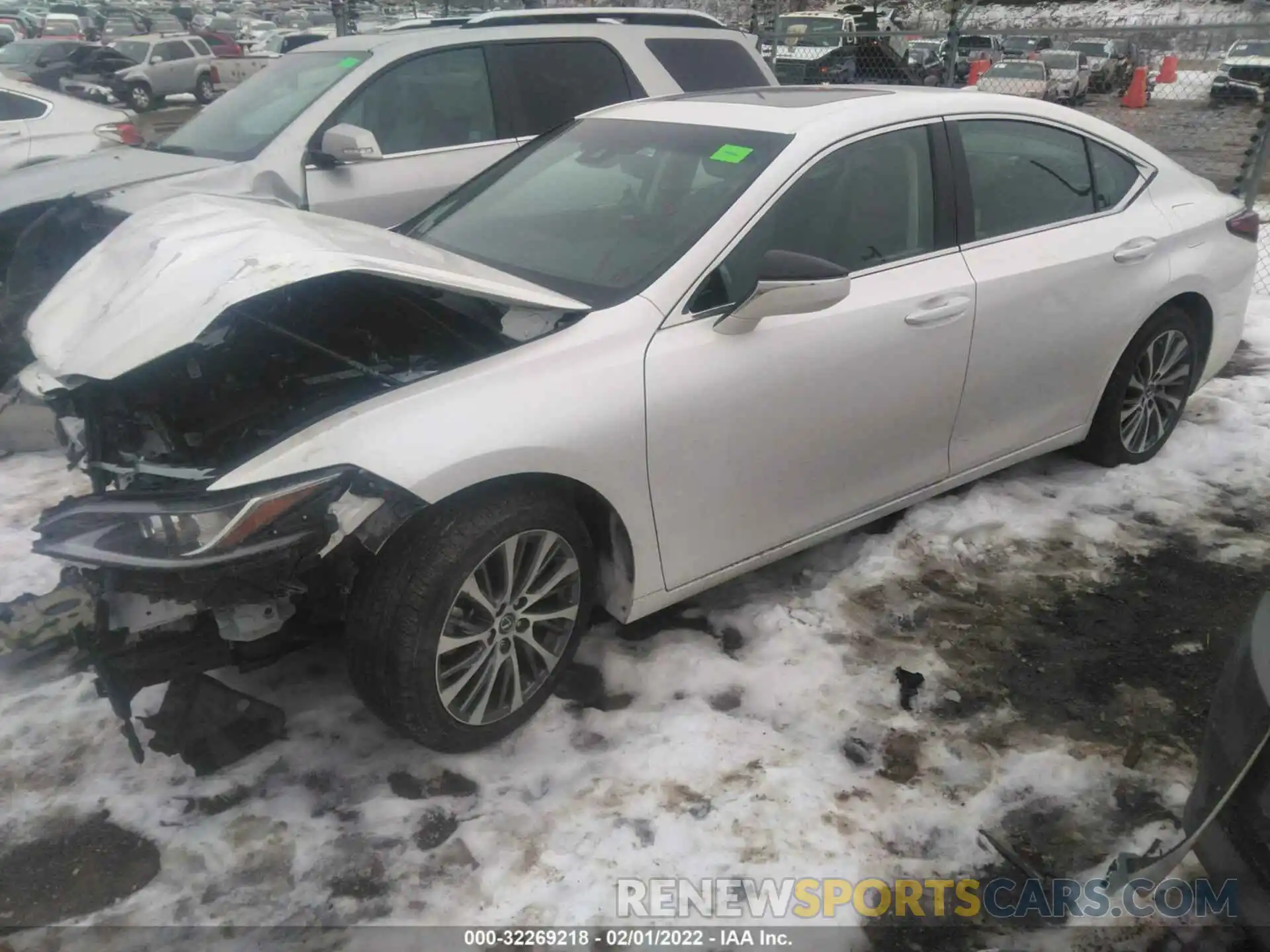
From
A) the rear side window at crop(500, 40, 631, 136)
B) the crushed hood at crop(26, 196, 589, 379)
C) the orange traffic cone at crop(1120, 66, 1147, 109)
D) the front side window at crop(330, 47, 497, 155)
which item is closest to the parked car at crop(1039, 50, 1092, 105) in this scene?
the orange traffic cone at crop(1120, 66, 1147, 109)

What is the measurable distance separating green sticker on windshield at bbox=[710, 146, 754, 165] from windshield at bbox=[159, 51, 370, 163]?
10.2 feet

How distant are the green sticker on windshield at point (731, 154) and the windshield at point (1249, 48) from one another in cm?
2103

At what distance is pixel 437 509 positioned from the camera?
2.50 m

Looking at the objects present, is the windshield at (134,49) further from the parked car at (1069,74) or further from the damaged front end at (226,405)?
the damaged front end at (226,405)

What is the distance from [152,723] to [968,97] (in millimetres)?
3596

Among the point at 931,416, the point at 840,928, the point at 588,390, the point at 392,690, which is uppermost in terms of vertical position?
the point at 588,390

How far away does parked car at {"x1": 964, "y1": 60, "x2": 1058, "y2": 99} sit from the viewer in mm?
19016

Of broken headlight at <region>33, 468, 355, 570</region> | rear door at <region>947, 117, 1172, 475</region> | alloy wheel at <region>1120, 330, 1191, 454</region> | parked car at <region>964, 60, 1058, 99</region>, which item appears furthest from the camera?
parked car at <region>964, 60, 1058, 99</region>

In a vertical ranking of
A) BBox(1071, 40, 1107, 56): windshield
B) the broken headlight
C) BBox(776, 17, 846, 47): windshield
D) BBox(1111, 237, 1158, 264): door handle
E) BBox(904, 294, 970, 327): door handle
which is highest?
BBox(776, 17, 846, 47): windshield

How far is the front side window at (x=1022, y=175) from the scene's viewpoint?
367cm

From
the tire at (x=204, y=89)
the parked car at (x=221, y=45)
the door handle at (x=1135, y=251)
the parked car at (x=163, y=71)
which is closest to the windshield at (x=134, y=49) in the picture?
the parked car at (x=163, y=71)

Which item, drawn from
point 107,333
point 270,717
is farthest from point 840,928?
point 107,333

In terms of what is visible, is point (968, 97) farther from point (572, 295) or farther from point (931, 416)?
point (572, 295)

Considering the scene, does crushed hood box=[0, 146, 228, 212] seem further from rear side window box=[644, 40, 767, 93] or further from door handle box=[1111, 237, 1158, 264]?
door handle box=[1111, 237, 1158, 264]
